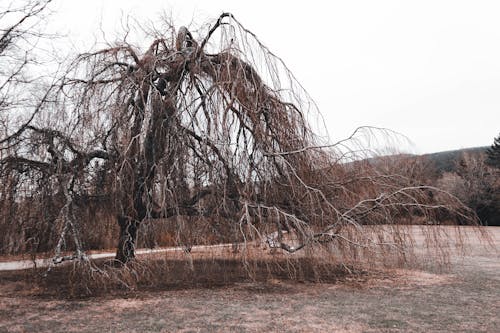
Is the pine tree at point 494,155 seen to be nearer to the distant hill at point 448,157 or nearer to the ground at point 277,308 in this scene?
the distant hill at point 448,157

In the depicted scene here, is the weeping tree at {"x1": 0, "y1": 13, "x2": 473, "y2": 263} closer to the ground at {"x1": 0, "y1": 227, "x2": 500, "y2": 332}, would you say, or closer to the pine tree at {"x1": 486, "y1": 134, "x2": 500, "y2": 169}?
the ground at {"x1": 0, "y1": 227, "x2": 500, "y2": 332}

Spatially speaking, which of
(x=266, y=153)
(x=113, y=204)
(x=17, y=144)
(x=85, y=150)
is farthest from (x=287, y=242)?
(x=17, y=144)

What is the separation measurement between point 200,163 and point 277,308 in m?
2.33

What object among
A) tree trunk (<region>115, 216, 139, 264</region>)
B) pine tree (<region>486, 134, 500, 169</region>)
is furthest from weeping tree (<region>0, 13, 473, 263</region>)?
pine tree (<region>486, 134, 500, 169</region>)

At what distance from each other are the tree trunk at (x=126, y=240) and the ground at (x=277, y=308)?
602 mm

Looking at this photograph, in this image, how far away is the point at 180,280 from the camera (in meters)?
7.01

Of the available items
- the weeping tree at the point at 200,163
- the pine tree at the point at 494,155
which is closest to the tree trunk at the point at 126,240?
the weeping tree at the point at 200,163

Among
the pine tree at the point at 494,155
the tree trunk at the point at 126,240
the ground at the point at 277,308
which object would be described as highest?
the pine tree at the point at 494,155

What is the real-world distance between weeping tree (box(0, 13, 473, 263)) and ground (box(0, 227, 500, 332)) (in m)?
0.73

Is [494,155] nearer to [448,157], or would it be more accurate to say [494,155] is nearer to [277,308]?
[448,157]

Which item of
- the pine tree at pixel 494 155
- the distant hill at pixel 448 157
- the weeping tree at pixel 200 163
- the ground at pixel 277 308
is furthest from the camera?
the distant hill at pixel 448 157

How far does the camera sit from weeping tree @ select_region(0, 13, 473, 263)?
594cm

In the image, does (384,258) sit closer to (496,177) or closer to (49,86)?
(49,86)

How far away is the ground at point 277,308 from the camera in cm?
421
